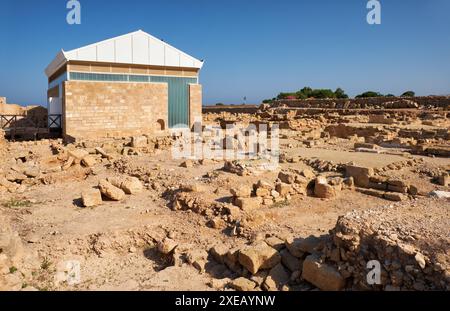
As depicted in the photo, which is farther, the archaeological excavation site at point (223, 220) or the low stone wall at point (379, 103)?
the low stone wall at point (379, 103)

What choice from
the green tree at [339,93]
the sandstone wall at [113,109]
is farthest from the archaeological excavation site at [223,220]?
the green tree at [339,93]

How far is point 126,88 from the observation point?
18.8 metres

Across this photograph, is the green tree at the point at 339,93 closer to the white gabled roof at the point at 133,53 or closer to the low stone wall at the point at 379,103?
the low stone wall at the point at 379,103

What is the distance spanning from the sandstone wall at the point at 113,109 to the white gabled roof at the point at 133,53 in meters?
1.34

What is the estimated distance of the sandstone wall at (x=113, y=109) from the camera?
17.5 metres

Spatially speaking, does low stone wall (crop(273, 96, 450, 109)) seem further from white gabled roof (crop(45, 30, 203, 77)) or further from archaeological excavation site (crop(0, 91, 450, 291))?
white gabled roof (crop(45, 30, 203, 77))

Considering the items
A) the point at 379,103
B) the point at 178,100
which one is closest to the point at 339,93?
the point at 379,103

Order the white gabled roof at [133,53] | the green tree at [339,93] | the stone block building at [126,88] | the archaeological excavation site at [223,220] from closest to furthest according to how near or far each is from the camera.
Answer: the archaeological excavation site at [223,220] < the stone block building at [126,88] < the white gabled roof at [133,53] < the green tree at [339,93]

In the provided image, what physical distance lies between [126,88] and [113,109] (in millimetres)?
1306

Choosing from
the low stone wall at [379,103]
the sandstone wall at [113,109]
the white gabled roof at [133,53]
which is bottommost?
the sandstone wall at [113,109]

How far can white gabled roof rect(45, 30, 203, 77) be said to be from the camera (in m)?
18.1

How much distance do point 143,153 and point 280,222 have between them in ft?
29.1

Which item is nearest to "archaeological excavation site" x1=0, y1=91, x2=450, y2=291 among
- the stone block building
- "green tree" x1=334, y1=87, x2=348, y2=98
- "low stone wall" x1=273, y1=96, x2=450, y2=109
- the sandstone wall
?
the sandstone wall
